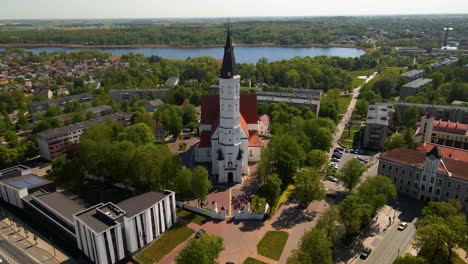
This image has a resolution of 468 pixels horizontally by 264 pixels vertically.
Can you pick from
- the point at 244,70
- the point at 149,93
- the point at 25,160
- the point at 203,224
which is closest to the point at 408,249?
the point at 203,224

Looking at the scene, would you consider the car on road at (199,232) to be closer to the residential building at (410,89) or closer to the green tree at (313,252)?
the green tree at (313,252)

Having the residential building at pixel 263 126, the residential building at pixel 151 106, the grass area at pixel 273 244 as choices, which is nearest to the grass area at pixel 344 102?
the residential building at pixel 263 126

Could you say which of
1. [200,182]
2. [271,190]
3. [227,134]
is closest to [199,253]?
[200,182]

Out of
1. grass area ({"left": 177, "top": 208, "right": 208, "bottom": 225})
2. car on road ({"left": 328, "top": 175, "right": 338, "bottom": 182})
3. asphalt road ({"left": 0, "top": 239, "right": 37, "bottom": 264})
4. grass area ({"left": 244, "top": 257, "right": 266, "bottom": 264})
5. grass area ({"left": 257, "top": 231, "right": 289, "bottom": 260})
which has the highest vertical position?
car on road ({"left": 328, "top": 175, "right": 338, "bottom": 182})

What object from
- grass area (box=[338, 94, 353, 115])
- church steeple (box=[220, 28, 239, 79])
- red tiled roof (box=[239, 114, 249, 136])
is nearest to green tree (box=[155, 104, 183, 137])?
red tiled roof (box=[239, 114, 249, 136])

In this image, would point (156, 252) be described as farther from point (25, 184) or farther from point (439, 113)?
Result: point (439, 113)

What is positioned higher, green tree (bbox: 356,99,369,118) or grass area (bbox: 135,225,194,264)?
green tree (bbox: 356,99,369,118)

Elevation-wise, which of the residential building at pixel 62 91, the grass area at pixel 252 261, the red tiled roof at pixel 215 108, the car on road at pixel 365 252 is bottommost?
the grass area at pixel 252 261

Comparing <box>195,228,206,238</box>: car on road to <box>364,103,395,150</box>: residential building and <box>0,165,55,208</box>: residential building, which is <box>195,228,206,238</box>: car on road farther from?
<box>364,103,395,150</box>: residential building
